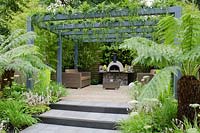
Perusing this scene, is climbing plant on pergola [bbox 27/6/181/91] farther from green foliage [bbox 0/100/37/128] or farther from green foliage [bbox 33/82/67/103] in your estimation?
green foliage [bbox 0/100/37/128]

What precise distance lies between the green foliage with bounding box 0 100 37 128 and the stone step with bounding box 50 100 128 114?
1101 millimetres

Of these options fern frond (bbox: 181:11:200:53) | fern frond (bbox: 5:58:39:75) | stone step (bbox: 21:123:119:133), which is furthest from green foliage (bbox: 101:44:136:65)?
fern frond (bbox: 181:11:200:53)

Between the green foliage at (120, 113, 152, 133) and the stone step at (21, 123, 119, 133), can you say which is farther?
the stone step at (21, 123, 119, 133)

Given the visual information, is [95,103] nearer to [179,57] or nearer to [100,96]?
[100,96]

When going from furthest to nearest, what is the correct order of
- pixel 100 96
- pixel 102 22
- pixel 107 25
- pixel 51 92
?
pixel 100 96 → pixel 107 25 → pixel 102 22 → pixel 51 92

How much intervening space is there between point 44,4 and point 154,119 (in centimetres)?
1031

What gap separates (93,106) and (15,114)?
1.93 m

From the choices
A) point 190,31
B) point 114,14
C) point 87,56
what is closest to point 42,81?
point 114,14

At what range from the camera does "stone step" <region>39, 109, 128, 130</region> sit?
555 cm

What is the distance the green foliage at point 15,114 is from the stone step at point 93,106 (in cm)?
110

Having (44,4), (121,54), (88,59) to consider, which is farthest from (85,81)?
(44,4)

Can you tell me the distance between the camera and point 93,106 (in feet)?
21.4

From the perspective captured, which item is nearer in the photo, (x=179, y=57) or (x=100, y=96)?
(x=179, y=57)

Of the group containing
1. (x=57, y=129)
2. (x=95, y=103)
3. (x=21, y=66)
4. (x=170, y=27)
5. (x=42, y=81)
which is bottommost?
(x=57, y=129)
